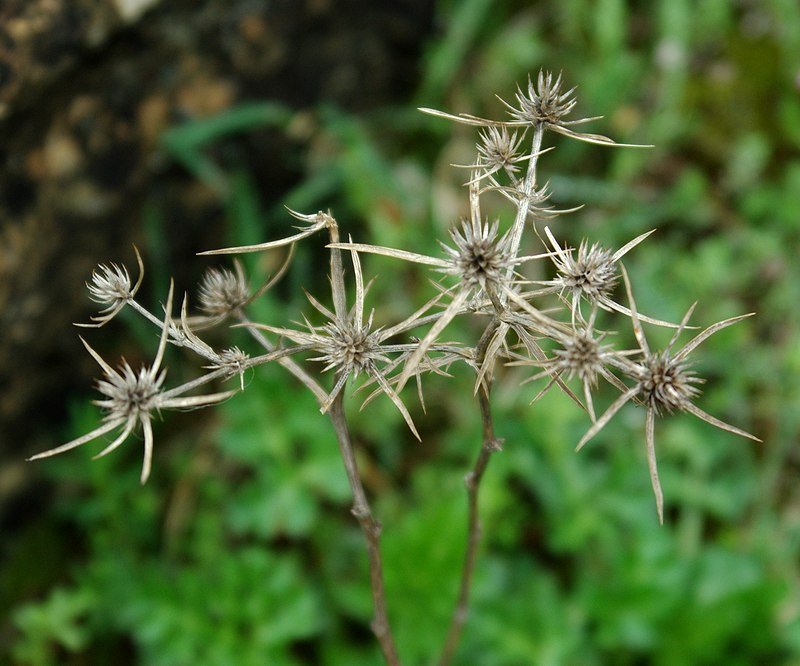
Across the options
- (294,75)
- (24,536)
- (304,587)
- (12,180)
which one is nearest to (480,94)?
(294,75)

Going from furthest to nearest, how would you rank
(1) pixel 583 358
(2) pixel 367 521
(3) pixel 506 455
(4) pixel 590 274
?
(3) pixel 506 455 < (2) pixel 367 521 < (4) pixel 590 274 < (1) pixel 583 358

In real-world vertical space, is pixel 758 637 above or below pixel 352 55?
below

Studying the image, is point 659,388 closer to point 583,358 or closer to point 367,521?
point 583,358

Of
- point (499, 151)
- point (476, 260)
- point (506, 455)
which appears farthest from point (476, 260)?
point (506, 455)

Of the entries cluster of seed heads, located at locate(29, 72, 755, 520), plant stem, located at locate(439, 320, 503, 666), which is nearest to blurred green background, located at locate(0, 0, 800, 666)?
plant stem, located at locate(439, 320, 503, 666)

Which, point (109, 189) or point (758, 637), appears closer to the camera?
point (758, 637)

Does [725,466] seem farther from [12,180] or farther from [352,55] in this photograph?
[12,180]

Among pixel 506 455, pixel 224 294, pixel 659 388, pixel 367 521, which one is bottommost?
pixel 367 521
